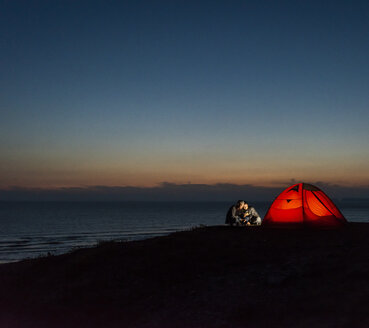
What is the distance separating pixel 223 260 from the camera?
39.4ft

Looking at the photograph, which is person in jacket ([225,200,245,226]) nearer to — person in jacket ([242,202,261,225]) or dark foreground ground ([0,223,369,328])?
person in jacket ([242,202,261,225])

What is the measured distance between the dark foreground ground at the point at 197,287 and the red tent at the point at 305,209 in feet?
13.3

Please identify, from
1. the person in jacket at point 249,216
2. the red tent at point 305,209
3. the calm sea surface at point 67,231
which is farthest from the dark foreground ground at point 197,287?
the calm sea surface at point 67,231

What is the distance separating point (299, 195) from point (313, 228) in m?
1.97

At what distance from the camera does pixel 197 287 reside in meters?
9.48

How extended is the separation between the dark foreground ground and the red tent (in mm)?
4048

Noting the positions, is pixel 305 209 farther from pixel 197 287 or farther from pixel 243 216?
pixel 197 287

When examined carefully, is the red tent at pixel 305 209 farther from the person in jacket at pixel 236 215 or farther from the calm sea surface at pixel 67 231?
the calm sea surface at pixel 67 231

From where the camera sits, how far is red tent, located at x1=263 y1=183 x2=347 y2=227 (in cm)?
1833

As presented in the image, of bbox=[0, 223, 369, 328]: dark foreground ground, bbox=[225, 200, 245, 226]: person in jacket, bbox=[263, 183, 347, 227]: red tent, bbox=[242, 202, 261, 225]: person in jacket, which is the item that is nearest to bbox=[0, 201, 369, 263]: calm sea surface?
bbox=[225, 200, 245, 226]: person in jacket

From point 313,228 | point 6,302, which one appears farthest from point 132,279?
point 313,228

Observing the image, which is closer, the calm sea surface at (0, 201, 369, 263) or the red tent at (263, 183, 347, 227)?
the red tent at (263, 183, 347, 227)

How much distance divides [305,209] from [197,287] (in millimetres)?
10958

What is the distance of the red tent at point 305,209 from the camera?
722 inches
